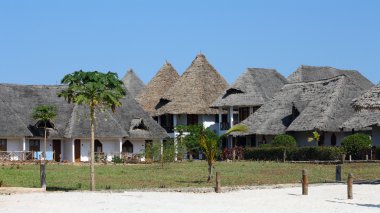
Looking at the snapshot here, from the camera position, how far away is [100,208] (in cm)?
2253

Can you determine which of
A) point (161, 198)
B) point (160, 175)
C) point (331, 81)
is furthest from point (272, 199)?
point (331, 81)

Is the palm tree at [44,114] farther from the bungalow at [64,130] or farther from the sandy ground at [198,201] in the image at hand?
the sandy ground at [198,201]

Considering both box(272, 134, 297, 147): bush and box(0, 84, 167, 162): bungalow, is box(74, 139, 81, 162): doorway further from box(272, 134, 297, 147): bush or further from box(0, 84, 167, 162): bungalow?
box(272, 134, 297, 147): bush

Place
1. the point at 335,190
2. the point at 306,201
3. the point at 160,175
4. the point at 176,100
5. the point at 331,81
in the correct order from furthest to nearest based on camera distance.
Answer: the point at 176,100 < the point at 331,81 < the point at 160,175 < the point at 335,190 < the point at 306,201

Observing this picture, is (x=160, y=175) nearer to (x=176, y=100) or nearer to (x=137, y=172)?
(x=137, y=172)

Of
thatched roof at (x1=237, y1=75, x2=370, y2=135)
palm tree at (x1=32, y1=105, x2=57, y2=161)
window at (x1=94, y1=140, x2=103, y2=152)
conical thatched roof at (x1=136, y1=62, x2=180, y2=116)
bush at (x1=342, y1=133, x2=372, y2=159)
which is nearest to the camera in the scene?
bush at (x1=342, y1=133, x2=372, y2=159)

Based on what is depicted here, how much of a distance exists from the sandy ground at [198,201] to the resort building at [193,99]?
44.3m

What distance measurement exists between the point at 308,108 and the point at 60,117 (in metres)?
20.2

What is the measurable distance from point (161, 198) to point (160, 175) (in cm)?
1419

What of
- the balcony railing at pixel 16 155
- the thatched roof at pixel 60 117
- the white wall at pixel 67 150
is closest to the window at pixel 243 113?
the thatched roof at pixel 60 117

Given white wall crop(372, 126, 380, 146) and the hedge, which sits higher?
white wall crop(372, 126, 380, 146)

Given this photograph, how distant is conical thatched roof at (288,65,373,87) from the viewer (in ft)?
263

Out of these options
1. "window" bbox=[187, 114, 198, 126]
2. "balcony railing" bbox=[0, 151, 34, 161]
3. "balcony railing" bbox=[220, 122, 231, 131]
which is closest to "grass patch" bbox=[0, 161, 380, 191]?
"balcony railing" bbox=[0, 151, 34, 161]

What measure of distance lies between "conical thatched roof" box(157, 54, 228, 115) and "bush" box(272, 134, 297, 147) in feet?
48.9
